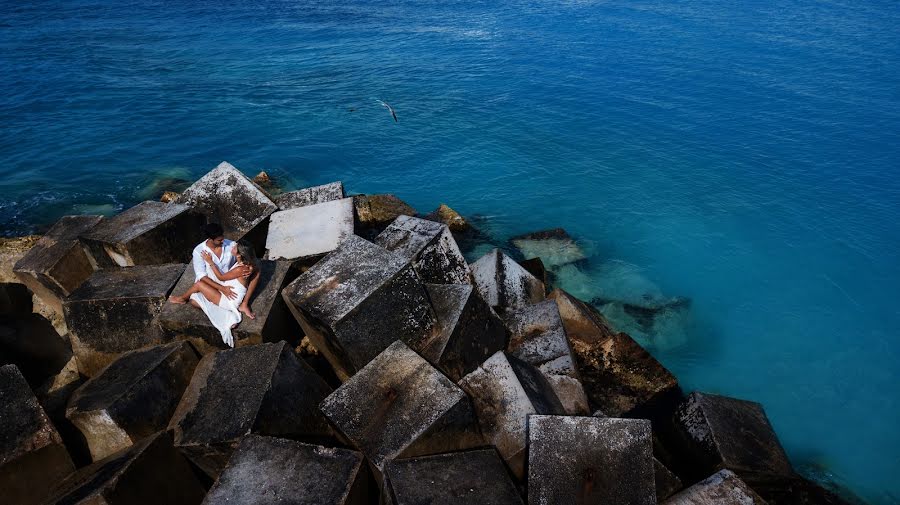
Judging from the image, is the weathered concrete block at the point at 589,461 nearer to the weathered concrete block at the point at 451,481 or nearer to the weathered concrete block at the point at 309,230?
the weathered concrete block at the point at 451,481

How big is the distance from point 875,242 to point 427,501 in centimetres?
1218

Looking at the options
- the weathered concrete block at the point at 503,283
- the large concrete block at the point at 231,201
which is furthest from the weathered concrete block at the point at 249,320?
the weathered concrete block at the point at 503,283

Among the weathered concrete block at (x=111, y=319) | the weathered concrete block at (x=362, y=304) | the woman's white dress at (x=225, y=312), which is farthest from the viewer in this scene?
the weathered concrete block at (x=111, y=319)

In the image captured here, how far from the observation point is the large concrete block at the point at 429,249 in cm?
558

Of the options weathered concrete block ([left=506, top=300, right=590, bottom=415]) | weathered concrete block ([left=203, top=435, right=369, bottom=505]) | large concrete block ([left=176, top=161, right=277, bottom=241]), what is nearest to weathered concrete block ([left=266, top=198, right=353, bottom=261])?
large concrete block ([left=176, top=161, right=277, bottom=241])

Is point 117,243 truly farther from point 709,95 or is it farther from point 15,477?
point 709,95

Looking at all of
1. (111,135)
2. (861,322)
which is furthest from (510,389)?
(111,135)

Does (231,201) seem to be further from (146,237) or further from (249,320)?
(249,320)

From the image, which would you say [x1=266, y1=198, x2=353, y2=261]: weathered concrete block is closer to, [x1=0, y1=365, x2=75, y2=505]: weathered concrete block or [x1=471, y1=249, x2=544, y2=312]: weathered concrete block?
[x1=471, y1=249, x2=544, y2=312]: weathered concrete block

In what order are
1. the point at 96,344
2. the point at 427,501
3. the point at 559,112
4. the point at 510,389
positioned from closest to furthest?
the point at 427,501 → the point at 510,389 → the point at 96,344 → the point at 559,112

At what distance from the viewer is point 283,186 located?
12.4 m

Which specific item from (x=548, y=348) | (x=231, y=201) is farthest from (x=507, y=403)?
(x=231, y=201)

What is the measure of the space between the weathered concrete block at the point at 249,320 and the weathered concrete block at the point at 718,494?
3807mm

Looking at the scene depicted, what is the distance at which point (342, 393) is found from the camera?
3842 millimetres
